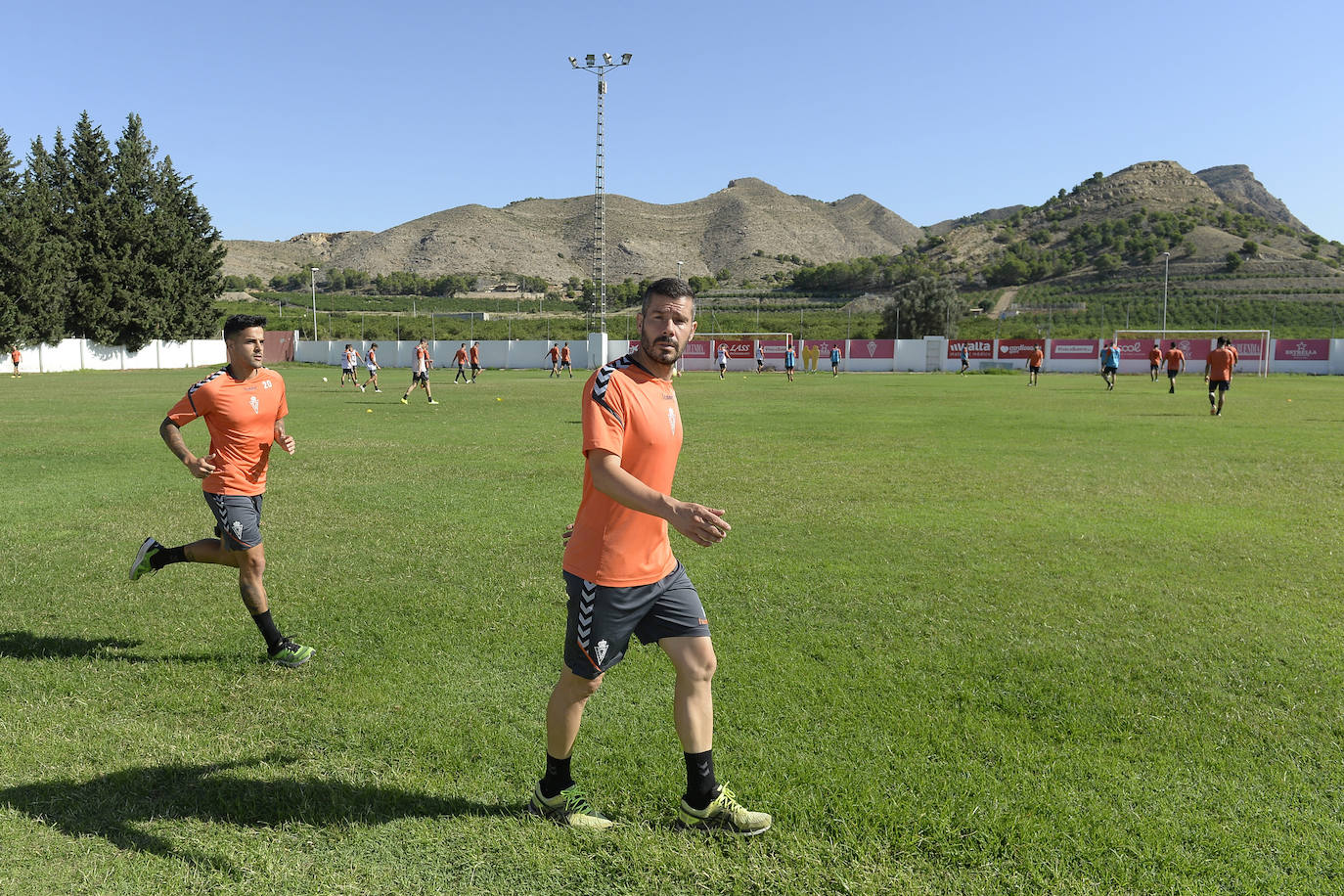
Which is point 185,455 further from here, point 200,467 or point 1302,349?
point 1302,349

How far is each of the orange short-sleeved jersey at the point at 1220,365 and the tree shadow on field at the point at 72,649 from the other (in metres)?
23.4

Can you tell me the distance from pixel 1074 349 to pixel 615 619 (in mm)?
57350

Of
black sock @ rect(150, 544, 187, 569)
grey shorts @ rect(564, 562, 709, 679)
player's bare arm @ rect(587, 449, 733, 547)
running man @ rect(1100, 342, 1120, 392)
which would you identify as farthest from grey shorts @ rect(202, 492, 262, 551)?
running man @ rect(1100, 342, 1120, 392)

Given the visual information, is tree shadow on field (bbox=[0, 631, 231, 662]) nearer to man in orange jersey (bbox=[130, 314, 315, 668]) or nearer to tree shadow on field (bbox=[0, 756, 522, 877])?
man in orange jersey (bbox=[130, 314, 315, 668])

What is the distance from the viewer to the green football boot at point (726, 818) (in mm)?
3551

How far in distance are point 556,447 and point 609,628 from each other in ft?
42.6

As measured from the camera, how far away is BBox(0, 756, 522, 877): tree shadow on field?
11.8 feet

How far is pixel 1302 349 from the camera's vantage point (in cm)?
5122

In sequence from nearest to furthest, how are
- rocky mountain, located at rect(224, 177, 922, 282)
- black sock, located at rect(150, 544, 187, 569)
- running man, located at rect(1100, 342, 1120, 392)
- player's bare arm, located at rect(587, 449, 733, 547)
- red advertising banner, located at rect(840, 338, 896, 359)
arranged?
player's bare arm, located at rect(587, 449, 733, 547) → black sock, located at rect(150, 544, 187, 569) → running man, located at rect(1100, 342, 1120, 392) → red advertising banner, located at rect(840, 338, 896, 359) → rocky mountain, located at rect(224, 177, 922, 282)

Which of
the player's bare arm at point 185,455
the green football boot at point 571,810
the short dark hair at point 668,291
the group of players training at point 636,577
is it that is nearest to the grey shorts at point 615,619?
the group of players training at point 636,577

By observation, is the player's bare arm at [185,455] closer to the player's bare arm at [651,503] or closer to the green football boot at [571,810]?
Answer: the green football boot at [571,810]

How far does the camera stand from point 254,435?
19.0 ft

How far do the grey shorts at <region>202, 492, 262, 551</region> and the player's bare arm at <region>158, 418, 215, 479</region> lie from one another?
7.5 inches

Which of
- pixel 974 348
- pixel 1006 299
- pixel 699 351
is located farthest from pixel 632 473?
pixel 1006 299
